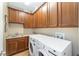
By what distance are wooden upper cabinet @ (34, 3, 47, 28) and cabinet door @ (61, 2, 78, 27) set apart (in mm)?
206

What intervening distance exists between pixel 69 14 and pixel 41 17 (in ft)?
1.05

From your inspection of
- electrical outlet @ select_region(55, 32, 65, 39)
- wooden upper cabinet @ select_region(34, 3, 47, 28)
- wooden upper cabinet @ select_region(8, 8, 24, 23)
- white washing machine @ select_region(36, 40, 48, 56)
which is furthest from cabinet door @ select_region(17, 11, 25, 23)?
electrical outlet @ select_region(55, 32, 65, 39)

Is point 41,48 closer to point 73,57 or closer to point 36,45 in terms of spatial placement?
point 36,45

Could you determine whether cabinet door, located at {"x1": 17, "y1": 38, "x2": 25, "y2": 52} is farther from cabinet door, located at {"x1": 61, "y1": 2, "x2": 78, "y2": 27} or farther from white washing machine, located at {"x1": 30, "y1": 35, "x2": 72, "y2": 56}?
cabinet door, located at {"x1": 61, "y1": 2, "x2": 78, "y2": 27}

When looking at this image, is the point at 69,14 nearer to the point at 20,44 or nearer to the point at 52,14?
the point at 52,14

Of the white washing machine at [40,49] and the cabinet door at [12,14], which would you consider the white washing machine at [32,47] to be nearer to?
the white washing machine at [40,49]

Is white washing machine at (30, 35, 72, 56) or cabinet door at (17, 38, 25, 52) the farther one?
cabinet door at (17, 38, 25, 52)

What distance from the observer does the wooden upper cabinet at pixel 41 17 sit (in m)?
1.59

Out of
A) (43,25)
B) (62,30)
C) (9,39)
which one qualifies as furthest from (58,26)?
(9,39)

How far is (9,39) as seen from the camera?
156 centimetres

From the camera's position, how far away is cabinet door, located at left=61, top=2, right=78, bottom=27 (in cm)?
151

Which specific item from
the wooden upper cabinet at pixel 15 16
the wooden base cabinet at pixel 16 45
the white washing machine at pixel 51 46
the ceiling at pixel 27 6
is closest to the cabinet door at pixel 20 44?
the wooden base cabinet at pixel 16 45

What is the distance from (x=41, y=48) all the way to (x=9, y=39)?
381 mm

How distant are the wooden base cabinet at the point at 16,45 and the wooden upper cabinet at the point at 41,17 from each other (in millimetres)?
231
